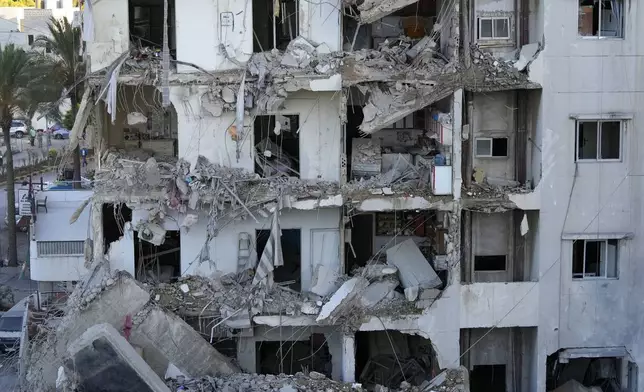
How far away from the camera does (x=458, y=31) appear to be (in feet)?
83.0

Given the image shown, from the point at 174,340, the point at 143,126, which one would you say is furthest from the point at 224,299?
the point at 143,126

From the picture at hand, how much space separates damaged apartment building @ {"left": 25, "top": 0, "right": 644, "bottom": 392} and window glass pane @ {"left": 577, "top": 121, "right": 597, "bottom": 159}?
4cm

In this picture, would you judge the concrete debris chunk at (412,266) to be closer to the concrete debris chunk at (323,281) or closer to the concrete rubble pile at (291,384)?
the concrete debris chunk at (323,281)

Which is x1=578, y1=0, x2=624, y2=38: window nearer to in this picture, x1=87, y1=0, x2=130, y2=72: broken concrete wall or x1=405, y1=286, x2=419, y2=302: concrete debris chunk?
x1=405, y1=286, x2=419, y2=302: concrete debris chunk

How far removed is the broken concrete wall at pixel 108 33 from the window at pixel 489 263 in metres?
12.6

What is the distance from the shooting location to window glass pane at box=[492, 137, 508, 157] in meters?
27.2

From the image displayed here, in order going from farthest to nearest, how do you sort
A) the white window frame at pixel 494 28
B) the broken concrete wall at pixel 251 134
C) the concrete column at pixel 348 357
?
1. the white window frame at pixel 494 28
2. the broken concrete wall at pixel 251 134
3. the concrete column at pixel 348 357

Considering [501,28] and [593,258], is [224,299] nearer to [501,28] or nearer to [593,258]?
[593,258]

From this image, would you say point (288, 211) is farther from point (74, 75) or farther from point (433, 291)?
point (74, 75)

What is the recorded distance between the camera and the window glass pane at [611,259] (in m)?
26.4

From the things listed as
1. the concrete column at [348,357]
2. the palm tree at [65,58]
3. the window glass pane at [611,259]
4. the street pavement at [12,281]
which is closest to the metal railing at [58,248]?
the street pavement at [12,281]

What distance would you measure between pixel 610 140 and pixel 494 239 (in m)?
4.62

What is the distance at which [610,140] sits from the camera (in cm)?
2602

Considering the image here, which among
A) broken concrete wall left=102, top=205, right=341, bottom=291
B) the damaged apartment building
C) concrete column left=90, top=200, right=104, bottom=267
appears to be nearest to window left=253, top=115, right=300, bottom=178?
the damaged apartment building
